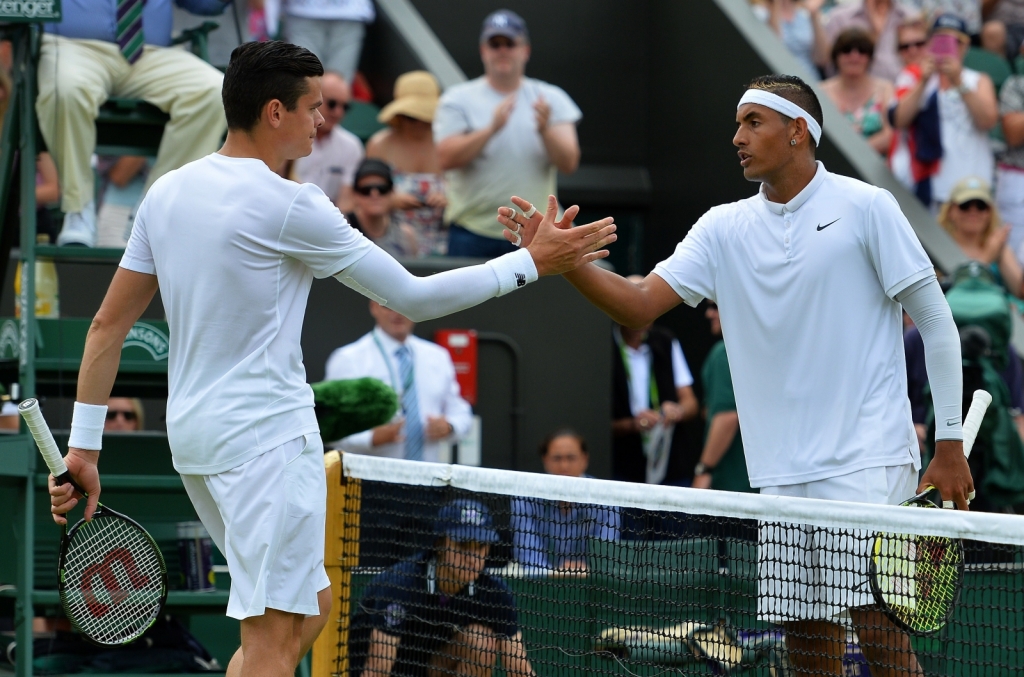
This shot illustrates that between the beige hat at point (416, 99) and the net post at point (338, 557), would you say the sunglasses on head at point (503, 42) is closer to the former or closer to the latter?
the beige hat at point (416, 99)

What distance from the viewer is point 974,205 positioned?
972 centimetres

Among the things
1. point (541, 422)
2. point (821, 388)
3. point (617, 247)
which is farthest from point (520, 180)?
point (821, 388)

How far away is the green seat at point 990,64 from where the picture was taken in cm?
1126

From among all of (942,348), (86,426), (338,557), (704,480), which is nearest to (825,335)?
(942,348)

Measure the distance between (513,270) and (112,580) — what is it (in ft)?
5.45

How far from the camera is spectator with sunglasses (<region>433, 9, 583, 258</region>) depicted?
9180mm

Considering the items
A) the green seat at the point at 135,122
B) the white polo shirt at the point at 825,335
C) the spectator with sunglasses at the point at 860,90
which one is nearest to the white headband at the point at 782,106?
the white polo shirt at the point at 825,335

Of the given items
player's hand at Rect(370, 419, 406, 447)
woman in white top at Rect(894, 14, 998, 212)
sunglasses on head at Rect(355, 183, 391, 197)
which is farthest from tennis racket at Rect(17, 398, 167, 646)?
woman in white top at Rect(894, 14, 998, 212)

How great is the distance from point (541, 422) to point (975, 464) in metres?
2.82

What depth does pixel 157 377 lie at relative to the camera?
242 inches

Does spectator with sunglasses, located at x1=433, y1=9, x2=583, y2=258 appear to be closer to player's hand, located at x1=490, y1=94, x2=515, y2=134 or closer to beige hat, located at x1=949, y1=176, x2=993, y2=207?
player's hand, located at x1=490, y1=94, x2=515, y2=134

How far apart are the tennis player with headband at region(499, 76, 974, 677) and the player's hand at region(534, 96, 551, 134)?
4.51m

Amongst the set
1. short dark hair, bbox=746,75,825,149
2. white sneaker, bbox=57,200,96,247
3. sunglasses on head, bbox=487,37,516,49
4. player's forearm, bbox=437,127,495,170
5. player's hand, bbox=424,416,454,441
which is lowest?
player's hand, bbox=424,416,454,441

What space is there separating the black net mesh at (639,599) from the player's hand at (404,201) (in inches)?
123
